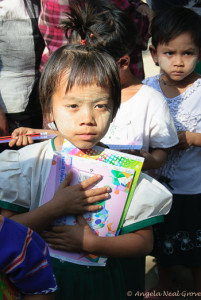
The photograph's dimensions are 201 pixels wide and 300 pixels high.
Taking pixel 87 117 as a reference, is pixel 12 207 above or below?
below

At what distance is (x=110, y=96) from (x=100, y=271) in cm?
63

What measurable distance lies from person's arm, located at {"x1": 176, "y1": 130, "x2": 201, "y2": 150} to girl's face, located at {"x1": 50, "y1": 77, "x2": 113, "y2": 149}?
769mm

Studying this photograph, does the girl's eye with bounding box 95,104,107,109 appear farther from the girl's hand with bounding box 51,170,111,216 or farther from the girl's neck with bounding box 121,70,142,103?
the girl's neck with bounding box 121,70,142,103

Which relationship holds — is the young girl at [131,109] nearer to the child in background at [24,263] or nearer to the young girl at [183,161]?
the young girl at [183,161]

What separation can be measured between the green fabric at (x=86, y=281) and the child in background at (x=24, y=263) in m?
0.37

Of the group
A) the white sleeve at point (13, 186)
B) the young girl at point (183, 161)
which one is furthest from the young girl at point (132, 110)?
the white sleeve at point (13, 186)

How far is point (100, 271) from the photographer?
1.31m

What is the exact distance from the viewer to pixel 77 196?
1.24 m

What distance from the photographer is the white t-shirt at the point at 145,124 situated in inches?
68.7

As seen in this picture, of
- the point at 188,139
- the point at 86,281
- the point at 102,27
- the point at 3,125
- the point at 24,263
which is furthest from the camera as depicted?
the point at 3,125

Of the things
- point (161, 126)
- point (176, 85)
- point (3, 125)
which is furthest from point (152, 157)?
point (3, 125)

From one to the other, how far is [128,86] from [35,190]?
84 centimetres

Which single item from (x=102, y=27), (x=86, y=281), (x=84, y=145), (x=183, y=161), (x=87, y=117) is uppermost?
(x=102, y=27)

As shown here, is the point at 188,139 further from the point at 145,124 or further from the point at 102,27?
the point at 102,27
